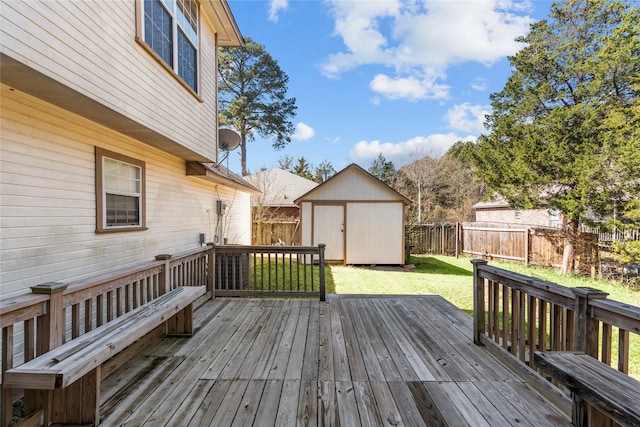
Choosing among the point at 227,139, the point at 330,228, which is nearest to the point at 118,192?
the point at 227,139

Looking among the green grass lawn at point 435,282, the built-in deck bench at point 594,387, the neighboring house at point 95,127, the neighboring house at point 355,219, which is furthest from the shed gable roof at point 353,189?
the built-in deck bench at point 594,387

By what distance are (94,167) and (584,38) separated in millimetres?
13312

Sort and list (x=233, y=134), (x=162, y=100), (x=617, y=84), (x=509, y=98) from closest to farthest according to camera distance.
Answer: (x=162, y=100) < (x=233, y=134) < (x=617, y=84) < (x=509, y=98)

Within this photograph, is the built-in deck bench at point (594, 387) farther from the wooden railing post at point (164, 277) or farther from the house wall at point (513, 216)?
the house wall at point (513, 216)

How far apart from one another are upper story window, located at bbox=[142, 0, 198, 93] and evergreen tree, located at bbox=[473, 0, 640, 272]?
32.8 feet

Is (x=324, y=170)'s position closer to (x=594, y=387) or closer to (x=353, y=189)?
(x=353, y=189)

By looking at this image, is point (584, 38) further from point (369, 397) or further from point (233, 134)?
point (369, 397)

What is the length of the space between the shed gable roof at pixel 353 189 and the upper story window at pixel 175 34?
5.79 m

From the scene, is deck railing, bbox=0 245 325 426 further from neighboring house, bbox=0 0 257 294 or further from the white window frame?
the white window frame

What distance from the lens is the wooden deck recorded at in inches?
82.7

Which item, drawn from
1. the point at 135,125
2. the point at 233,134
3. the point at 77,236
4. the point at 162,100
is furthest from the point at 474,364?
the point at 233,134

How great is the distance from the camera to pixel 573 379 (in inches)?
64.6

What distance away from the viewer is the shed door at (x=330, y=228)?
404 inches

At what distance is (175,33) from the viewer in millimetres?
4297
